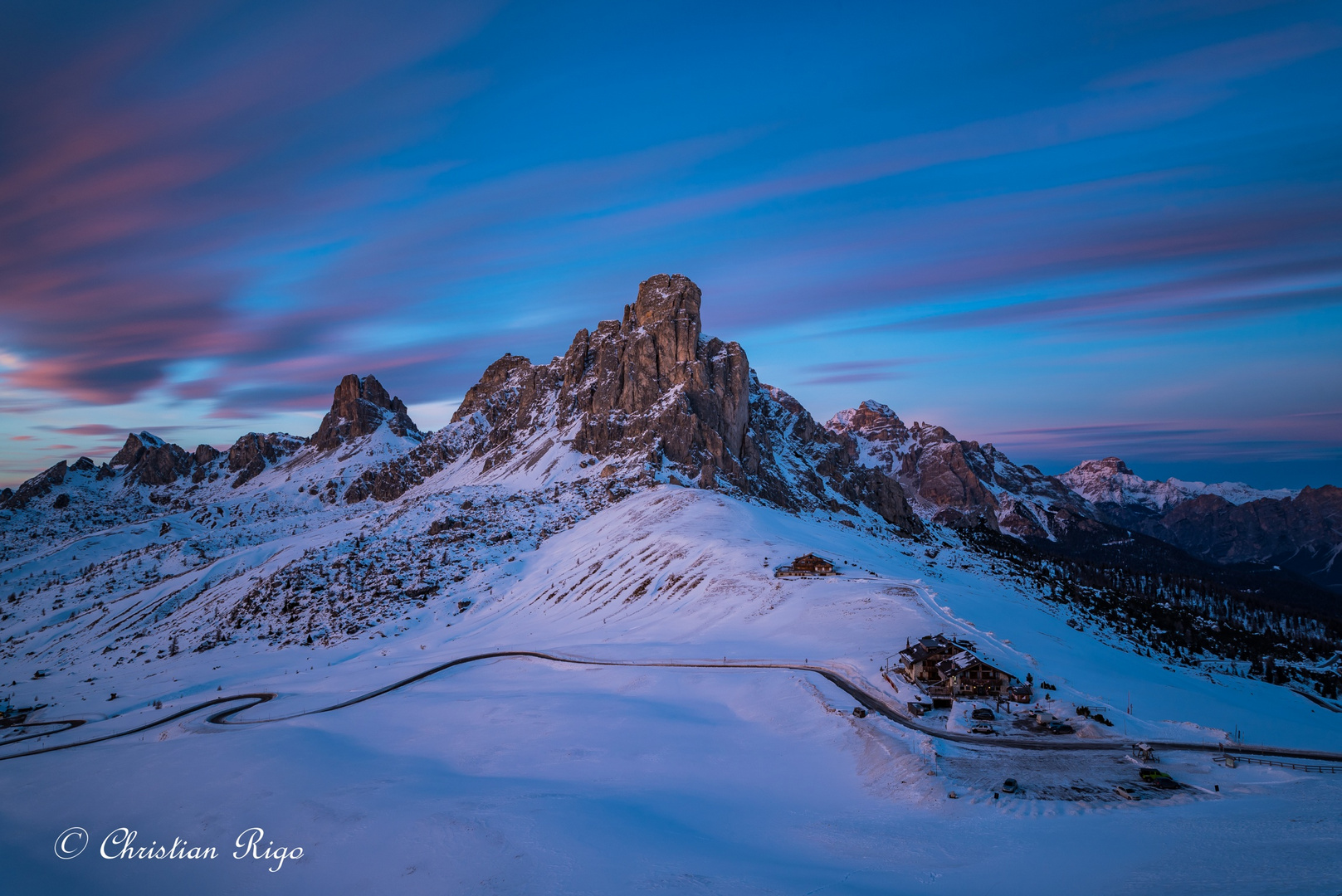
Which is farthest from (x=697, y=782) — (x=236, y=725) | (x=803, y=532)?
(x=803, y=532)

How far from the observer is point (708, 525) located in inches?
3888

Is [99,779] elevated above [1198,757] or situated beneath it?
situated beneath

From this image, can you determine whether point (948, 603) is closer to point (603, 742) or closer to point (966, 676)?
point (966, 676)

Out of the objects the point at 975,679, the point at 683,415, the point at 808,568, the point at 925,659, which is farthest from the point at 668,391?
the point at 975,679

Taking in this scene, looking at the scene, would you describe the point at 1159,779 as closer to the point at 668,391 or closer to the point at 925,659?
the point at 925,659

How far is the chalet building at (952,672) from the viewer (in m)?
41.3

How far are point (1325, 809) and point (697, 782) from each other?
24.6 meters

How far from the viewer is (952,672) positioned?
42.1 meters

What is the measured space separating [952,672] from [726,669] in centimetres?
1654

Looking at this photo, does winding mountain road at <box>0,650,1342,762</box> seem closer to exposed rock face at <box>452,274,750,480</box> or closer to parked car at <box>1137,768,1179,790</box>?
parked car at <box>1137,768,1179,790</box>

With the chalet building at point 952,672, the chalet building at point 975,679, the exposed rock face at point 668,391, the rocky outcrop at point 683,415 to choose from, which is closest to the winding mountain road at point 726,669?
the chalet building at point 952,672

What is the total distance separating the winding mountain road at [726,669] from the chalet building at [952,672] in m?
3.51

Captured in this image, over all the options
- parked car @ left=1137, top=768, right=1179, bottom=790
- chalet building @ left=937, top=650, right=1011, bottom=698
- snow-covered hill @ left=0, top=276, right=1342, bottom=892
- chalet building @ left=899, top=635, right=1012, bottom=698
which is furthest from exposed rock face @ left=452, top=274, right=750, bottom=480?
parked car @ left=1137, top=768, right=1179, bottom=790

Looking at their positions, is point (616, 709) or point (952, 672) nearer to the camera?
point (952, 672)
